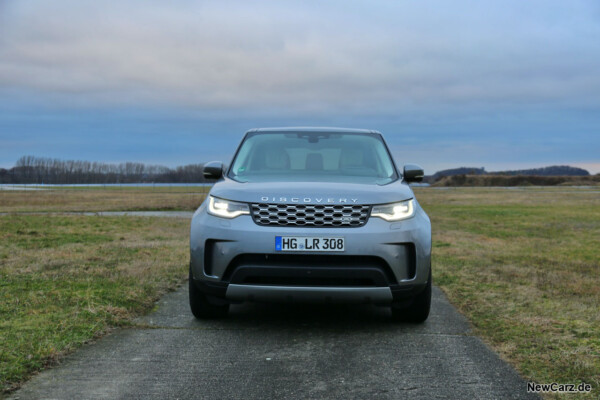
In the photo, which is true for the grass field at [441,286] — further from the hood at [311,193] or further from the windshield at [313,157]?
the windshield at [313,157]

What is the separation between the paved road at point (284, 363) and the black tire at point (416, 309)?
8cm

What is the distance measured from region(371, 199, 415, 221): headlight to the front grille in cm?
11

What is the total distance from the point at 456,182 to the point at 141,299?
13686 centimetres

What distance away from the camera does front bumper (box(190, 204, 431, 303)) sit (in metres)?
4.50

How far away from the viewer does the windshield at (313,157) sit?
5762 millimetres

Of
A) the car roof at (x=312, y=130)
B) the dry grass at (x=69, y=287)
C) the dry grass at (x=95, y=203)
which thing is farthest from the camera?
the dry grass at (x=95, y=203)

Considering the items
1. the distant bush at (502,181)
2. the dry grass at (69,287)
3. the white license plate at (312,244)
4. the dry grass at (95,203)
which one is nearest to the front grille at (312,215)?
the white license plate at (312,244)

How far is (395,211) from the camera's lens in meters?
4.78

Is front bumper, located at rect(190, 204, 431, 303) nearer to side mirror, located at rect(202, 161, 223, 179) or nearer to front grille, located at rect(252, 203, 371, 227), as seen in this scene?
front grille, located at rect(252, 203, 371, 227)

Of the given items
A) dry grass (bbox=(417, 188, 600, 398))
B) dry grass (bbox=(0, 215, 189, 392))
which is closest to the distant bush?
dry grass (bbox=(417, 188, 600, 398))

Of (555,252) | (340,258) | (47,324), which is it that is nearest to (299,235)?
(340,258)

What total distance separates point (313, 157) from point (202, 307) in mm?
1993

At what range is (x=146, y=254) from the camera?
33.3 feet

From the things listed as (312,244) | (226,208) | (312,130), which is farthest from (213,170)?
(312,244)
